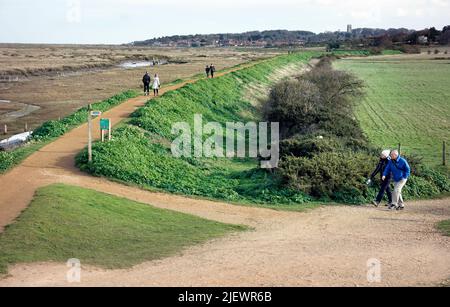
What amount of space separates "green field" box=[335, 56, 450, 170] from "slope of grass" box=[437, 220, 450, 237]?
446 inches

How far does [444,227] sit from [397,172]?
7.52ft

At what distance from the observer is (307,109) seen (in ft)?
97.5

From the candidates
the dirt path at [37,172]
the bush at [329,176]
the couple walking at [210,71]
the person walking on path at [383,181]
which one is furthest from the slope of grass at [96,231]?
the couple walking at [210,71]

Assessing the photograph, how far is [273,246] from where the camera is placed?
12.9m

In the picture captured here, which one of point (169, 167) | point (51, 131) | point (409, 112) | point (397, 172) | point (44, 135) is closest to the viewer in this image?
point (397, 172)

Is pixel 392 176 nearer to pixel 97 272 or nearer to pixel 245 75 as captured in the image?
pixel 97 272

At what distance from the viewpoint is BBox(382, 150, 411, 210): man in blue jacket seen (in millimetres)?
16719

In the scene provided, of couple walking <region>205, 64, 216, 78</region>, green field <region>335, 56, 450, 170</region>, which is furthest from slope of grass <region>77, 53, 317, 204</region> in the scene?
couple walking <region>205, 64, 216, 78</region>

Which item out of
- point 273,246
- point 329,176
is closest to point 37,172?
point 273,246

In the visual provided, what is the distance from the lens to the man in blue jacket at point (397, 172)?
16.7 m

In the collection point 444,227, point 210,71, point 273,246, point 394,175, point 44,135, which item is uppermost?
point 210,71

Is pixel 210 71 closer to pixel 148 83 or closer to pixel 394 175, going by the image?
pixel 148 83

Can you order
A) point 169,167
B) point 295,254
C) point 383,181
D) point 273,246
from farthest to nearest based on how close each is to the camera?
point 169,167, point 383,181, point 273,246, point 295,254
